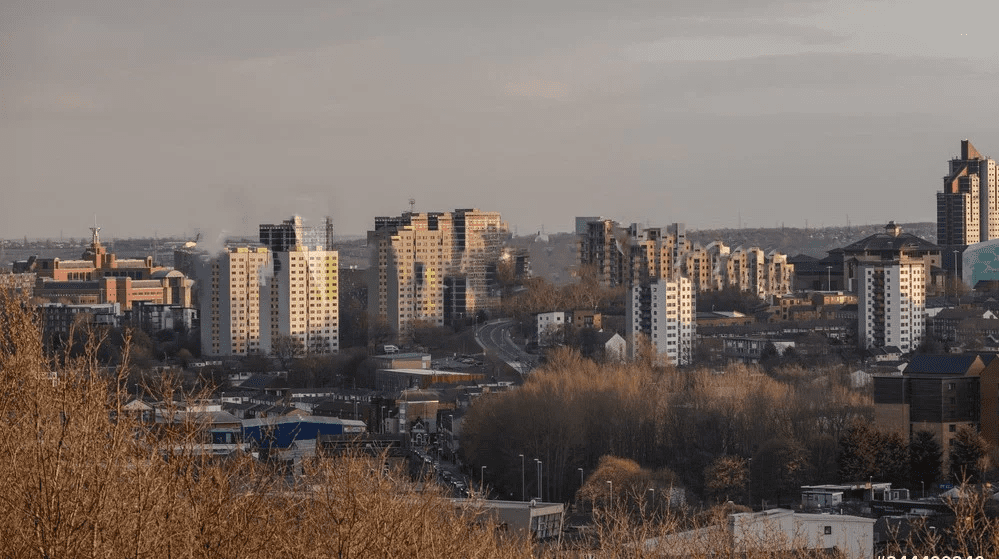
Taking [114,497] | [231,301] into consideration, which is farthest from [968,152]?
[114,497]

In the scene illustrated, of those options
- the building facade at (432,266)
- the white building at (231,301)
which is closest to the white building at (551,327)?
the building facade at (432,266)

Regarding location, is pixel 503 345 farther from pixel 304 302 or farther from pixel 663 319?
pixel 304 302

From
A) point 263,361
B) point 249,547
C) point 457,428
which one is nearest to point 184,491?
point 249,547

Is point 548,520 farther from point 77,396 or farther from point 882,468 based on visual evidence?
point 77,396

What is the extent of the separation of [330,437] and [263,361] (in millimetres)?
9828

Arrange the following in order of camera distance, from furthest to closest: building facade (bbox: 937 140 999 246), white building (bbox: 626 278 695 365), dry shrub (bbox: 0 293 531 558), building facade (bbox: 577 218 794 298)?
building facade (bbox: 937 140 999 246), building facade (bbox: 577 218 794 298), white building (bbox: 626 278 695 365), dry shrub (bbox: 0 293 531 558)

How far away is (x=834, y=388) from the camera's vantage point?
15.5m

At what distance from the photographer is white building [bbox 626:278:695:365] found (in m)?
22.8

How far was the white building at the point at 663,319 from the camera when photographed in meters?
22.8

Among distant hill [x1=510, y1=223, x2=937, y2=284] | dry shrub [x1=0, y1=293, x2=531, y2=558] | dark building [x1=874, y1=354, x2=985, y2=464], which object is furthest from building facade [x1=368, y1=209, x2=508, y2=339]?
dry shrub [x1=0, y1=293, x2=531, y2=558]

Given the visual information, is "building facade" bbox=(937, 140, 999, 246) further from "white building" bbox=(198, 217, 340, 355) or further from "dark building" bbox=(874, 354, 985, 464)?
"dark building" bbox=(874, 354, 985, 464)

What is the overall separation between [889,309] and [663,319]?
2.70 m

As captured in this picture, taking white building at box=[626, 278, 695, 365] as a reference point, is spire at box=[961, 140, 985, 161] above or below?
above

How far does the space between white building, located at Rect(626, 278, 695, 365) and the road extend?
1.32 metres
